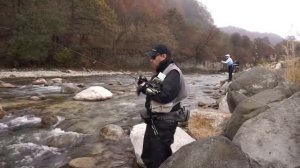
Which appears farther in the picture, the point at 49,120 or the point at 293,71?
the point at 49,120

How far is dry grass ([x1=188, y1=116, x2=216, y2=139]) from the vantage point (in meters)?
7.82

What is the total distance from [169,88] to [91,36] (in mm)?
42993

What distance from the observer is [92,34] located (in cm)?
4397

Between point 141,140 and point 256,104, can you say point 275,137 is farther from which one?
point 141,140

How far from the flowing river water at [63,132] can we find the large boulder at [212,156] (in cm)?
307

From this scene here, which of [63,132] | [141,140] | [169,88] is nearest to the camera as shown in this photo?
[169,88]

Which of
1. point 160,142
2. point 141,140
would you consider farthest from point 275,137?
point 141,140

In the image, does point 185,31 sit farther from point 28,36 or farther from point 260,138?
point 260,138

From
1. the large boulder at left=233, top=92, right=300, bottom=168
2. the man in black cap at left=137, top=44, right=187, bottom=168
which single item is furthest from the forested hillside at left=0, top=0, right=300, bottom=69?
the large boulder at left=233, top=92, right=300, bottom=168

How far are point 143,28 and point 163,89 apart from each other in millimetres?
58168

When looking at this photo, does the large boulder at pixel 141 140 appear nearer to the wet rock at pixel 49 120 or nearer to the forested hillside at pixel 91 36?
the forested hillside at pixel 91 36

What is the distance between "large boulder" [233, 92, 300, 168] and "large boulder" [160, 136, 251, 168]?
90 cm

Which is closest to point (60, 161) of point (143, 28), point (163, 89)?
point (163, 89)

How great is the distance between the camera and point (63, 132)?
9.34 metres
